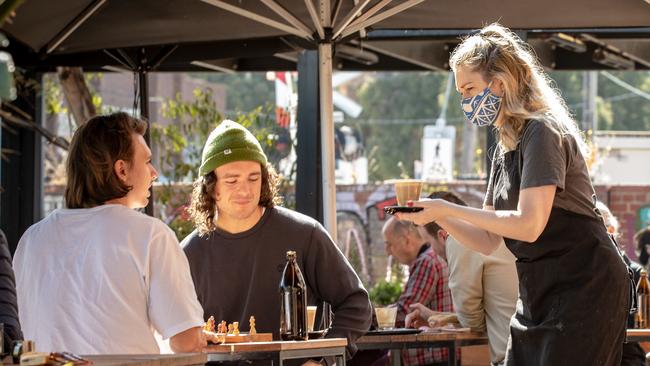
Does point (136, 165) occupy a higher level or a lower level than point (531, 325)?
Result: higher

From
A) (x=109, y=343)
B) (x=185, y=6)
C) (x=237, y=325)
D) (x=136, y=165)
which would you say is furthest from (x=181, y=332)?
(x=185, y=6)

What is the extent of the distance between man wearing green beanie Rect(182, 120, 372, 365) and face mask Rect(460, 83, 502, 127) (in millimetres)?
970

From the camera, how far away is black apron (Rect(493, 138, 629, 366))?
363 cm

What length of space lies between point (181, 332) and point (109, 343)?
0.20m

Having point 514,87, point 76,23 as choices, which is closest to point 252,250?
point 514,87

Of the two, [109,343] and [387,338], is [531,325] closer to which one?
[109,343]

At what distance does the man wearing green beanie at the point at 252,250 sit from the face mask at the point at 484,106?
0.97 meters

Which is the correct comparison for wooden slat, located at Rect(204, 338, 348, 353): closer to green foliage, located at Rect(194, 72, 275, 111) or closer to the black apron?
the black apron

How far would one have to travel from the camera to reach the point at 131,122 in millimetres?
3668

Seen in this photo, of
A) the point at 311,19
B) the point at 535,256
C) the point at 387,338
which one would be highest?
the point at 311,19

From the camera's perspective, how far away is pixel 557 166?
359 centimetres

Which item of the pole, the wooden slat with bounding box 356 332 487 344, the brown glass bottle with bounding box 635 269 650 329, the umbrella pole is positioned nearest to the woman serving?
the wooden slat with bounding box 356 332 487 344

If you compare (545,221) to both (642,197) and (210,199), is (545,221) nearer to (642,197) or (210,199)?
(210,199)

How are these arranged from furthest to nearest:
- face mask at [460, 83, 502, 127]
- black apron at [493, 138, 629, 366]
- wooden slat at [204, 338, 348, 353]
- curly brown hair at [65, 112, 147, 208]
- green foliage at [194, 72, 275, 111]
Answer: green foliage at [194, 72, 275, 111] → wooden slat at [204, 338, 348, 353] → face mask at [460, 83, 502, 127] → black apron at [493, 138, 629, 366] → curly brown hair at [65, 112, 147, 208]
